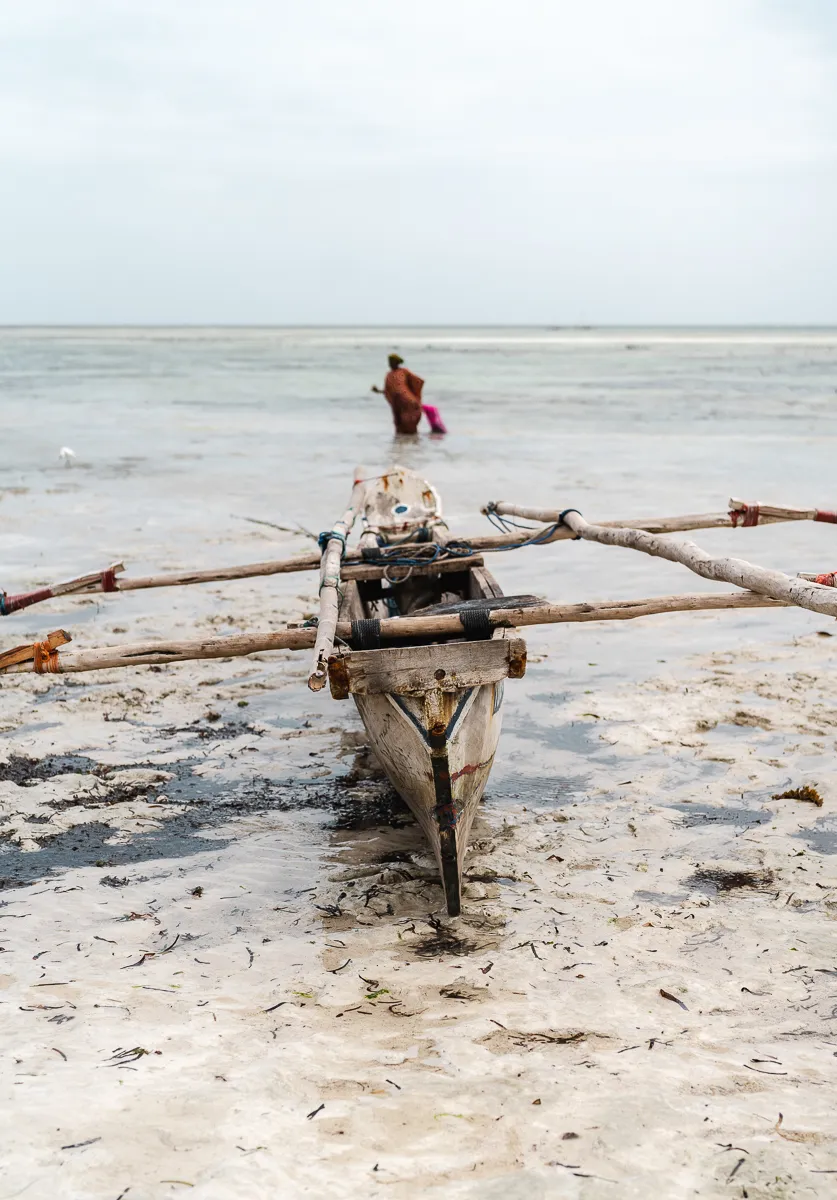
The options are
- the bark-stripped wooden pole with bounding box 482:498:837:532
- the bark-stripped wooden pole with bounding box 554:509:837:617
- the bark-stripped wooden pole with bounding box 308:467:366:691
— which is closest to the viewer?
the bark-stripped wooden pole with bounding box 308:467:366:691

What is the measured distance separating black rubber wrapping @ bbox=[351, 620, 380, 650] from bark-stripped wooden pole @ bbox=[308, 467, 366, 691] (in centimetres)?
9

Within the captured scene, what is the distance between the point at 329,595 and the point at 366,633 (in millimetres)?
582

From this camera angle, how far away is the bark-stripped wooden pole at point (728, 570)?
3.90 meters

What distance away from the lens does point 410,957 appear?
3.34 metres

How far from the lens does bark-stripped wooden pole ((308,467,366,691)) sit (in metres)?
3.57

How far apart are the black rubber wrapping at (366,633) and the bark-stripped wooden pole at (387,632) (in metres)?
0.03

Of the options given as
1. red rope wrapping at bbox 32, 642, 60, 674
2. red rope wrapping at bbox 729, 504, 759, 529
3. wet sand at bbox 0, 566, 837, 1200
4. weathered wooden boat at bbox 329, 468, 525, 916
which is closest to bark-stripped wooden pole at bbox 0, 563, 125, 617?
wet sand at bbox 0, 566, 837, 1200

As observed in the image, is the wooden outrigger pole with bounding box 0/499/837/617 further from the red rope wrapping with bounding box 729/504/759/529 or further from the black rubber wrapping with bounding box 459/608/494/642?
Result: the black rubber wrapping with bounding box 459/608/494/642

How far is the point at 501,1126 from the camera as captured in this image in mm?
2494

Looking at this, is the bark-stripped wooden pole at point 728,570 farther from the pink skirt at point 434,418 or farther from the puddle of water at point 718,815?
the pink skirt at point 434,418

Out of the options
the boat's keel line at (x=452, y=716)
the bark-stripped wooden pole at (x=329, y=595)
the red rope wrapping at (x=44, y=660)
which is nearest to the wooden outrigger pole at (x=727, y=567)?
the boat's keel line at (x=452, y=716)

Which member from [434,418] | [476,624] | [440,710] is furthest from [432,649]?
[434,418]

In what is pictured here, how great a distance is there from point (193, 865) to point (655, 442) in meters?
14.9

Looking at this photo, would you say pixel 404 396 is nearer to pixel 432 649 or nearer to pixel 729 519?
pixel 729 519
